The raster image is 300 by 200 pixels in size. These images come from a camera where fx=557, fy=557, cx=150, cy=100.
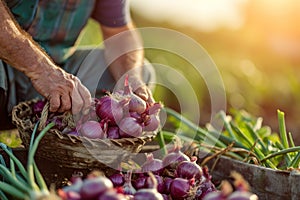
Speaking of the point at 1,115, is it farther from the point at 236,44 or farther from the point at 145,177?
the point at 236,44

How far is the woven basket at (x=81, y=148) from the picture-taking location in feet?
5.82

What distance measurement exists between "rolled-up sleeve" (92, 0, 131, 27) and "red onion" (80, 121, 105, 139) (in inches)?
42.5

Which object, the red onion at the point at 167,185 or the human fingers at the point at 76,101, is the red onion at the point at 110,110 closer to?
the human fingers at the point at 76,101

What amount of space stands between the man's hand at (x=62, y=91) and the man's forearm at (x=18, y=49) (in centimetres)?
4

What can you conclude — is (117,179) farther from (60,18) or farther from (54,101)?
(60,18)

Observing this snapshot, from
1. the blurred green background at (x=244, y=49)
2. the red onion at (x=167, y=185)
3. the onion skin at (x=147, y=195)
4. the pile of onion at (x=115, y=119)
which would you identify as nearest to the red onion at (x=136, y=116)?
the pile of onion at (x=115, y=119)

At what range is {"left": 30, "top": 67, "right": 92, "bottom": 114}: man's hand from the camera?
1.83 meters

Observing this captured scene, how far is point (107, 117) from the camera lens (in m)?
Answer: 1.86

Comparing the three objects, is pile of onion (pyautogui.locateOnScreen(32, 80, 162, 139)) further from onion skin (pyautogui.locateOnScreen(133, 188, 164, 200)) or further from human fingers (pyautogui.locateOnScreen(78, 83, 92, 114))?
onion skin (pyautogui.locateOnScreen(133, 188, 164, 200))

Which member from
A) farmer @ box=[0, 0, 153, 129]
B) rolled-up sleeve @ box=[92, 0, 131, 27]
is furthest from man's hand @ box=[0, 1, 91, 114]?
rolled-up sleeve @ box=[92, 0, 131, 27]

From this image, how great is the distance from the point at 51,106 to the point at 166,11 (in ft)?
16.7

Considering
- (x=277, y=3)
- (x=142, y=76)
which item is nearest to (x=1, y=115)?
(x=142, y=76)

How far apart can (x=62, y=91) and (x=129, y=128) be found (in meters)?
0.25

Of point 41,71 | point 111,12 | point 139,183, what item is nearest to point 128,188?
point 139,183
